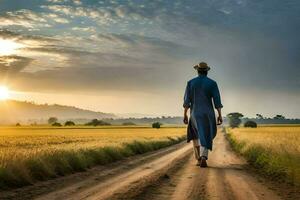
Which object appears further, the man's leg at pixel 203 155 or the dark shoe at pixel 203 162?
the dark shoe at pixel 203 162

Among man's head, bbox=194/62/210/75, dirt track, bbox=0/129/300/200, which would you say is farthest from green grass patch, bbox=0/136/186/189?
man's head, bbox=194/62/210/75

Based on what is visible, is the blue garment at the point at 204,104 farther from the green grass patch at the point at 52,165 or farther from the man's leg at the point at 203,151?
the green grass patch at the point at 52,165

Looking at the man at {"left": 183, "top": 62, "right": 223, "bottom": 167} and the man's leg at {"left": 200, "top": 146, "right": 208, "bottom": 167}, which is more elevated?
the man at {"left": 183, "top": 62, "right": 223, "bottom": 167}

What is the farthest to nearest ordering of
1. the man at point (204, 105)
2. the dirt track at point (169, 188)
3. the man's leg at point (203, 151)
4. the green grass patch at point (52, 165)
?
the man at point (204, 105) → the man's leg at point (203, 151) → the green grass patch at point (52, 165) → the dirt track at point (169, 188)

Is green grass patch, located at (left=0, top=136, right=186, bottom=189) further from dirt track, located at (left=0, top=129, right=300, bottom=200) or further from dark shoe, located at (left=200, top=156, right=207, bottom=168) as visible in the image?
dark shoe, located at (left=200, top=156, right=207, bottom=168)

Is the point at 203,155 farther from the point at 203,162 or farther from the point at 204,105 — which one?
the point at 204,105

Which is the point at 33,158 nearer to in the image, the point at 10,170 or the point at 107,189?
the point at 10,170

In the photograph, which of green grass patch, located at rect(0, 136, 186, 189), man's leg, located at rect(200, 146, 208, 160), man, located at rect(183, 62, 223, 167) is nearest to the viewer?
green grass patch, located at rect(0, 136, 186, 189)

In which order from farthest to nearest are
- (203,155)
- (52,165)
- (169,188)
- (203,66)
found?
(203,66)
(203,155)
(52,165)
(169,188)

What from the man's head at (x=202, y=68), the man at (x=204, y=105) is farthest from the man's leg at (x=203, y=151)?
the man's head at (x=202, y=68)

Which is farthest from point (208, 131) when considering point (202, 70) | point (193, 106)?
point (202, 70)

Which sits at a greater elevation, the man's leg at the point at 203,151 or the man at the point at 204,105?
the man at the point at 204,105

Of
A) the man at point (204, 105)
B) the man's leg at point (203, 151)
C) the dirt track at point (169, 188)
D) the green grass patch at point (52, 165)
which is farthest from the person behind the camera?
the man at point (204, 105)

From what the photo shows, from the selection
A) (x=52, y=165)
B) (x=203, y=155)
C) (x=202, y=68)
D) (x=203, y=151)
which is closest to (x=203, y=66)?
(x=202, y=68)
